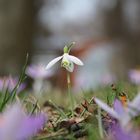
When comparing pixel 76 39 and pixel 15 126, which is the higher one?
pixel 76 39

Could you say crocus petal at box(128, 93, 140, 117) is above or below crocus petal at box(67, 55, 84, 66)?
below

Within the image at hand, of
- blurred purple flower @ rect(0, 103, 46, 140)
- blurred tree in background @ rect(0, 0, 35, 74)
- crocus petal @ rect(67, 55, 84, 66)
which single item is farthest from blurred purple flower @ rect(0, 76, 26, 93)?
blurred tree in background @ rect(0, 0, 35, 74)

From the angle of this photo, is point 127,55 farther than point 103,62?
Yes

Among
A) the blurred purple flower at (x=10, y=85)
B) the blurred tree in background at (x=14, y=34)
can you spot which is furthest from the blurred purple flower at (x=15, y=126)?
the blurred tree in background at (x=14, y=34)

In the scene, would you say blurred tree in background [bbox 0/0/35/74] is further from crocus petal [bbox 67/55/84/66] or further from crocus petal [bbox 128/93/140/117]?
crocus petal [bbox 128/93/140/117]

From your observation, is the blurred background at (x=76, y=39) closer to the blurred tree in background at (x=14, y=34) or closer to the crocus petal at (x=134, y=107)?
the blurred tree in background at (x=14, y=34)

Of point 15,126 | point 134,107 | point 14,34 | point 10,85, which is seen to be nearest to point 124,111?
point 134,107

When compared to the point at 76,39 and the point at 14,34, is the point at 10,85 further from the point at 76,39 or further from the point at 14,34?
the point at 76,39

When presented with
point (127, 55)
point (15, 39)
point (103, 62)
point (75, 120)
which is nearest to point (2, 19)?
point (15, 39)

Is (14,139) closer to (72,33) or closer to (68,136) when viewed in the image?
(68,136)
